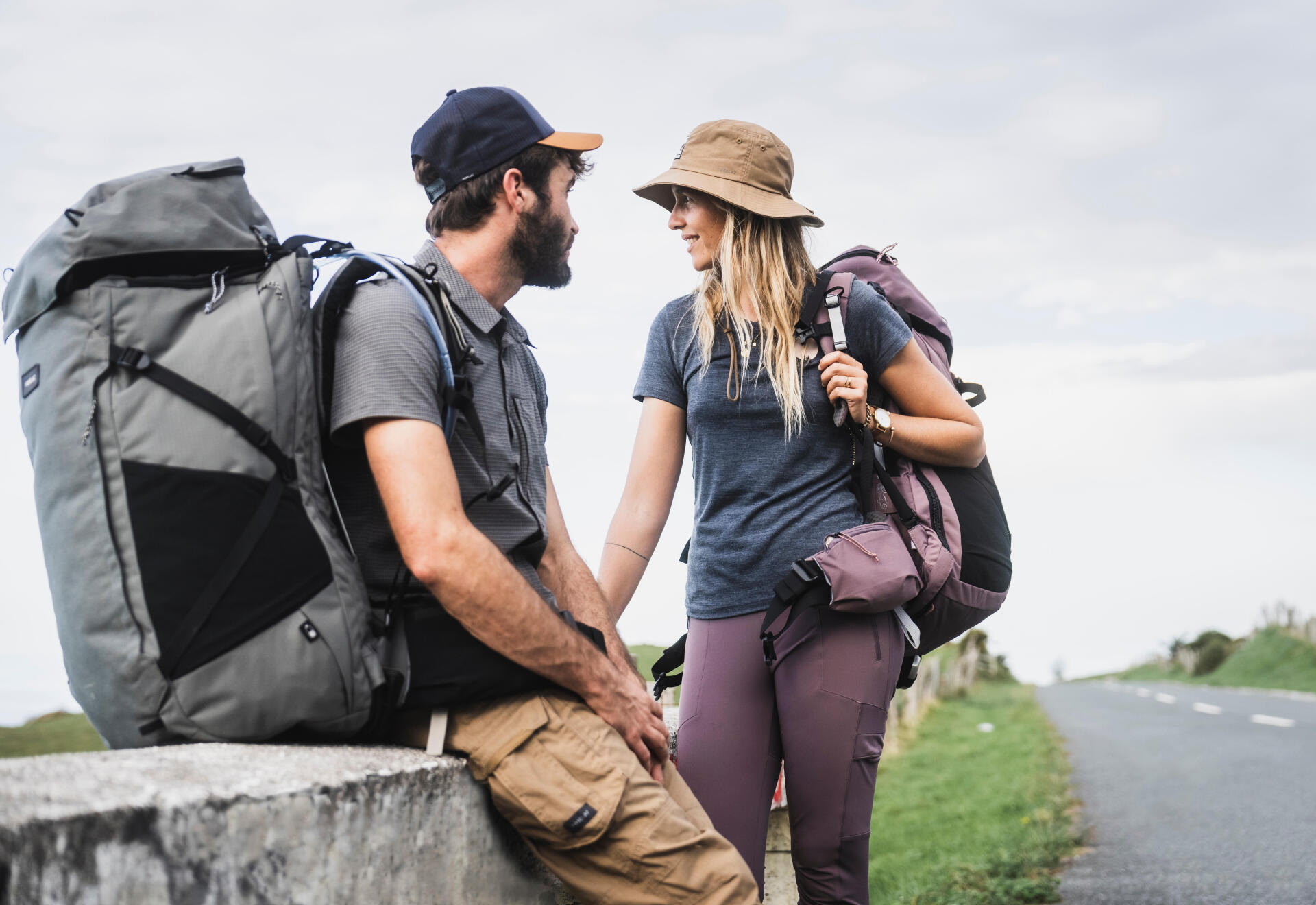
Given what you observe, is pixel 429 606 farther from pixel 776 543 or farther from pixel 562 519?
pixel 776 543

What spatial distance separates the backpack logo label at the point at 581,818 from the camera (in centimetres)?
192

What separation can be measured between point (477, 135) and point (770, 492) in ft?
3.53

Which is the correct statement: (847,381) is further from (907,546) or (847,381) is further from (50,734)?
(50,734)

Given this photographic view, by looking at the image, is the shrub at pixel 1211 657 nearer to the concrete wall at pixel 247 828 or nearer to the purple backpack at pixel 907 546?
the purple backpack at pixel 907 546

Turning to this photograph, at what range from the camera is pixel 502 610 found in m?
1.90

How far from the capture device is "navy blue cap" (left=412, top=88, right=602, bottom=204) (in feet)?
7.97

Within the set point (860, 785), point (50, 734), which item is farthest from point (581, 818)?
point (50, 734)

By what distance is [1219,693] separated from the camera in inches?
897

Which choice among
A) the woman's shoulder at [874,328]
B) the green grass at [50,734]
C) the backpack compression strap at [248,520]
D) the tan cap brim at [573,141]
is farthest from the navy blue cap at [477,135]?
the green grass at [50,734]

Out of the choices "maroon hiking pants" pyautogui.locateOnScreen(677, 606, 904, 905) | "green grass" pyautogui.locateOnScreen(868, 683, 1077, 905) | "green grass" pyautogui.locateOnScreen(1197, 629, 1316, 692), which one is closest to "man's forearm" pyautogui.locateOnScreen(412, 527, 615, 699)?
"maroon hiking pants" pyautogui.locateOnScreen(677, 606, 904, 905)

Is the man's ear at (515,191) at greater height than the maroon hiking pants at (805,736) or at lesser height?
greater

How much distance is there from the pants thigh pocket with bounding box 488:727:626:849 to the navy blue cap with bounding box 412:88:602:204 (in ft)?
4.04

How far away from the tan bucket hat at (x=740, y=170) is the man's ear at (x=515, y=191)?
0.56m

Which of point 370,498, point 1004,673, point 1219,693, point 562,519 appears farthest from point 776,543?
point 1004,673
